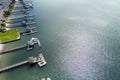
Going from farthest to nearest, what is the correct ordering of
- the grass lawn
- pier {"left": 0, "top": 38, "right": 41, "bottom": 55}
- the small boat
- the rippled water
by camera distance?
1. the grass lawn
2. pier {"left": 0, "top": 38, "right": 41, "bottom": 55}
3. the small boat
4. the rippled water

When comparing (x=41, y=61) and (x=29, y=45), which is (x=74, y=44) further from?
(x=29, y=45)

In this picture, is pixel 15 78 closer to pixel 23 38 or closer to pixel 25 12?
pixel 23 38

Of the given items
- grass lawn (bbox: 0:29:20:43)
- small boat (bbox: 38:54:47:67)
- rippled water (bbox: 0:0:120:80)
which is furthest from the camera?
grass lawn (bbox: 0:29:20:43)

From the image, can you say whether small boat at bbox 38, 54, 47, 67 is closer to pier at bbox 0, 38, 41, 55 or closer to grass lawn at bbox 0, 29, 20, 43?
pier at bbox 0, 38, 41, 55

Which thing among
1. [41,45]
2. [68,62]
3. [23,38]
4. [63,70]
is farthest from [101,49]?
[23,38]

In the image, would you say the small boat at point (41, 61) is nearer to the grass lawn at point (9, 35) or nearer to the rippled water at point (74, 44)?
the rippled water at point (74, 44)

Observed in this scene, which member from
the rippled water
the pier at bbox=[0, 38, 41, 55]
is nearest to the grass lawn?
the rippled water

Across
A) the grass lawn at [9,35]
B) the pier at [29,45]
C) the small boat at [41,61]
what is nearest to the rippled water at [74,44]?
the small boat at [41,61]
